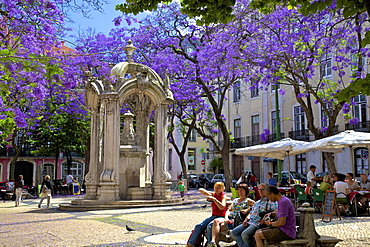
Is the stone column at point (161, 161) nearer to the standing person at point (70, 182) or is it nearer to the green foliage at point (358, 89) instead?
the green foliage at point (358, 89)

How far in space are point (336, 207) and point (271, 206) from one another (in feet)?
19.6

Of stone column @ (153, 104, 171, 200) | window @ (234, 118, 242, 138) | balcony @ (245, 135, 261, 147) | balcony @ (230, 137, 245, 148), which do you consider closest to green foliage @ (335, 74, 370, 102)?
stone column @ (153, 104, 171, 200)

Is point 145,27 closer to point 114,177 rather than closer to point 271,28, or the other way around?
point 271,28

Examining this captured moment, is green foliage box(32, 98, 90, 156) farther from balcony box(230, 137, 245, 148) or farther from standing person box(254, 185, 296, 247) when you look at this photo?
standing person box(254, 185, 296, 247)

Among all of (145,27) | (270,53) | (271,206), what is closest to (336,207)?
(271,206)

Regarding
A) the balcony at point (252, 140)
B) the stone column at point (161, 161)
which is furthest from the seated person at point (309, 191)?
the balcony at point (252, 140)

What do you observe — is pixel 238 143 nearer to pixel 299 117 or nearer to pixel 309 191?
pixel 299 117

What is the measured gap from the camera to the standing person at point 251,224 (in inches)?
267

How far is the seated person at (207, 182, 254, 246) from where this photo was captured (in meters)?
7.38

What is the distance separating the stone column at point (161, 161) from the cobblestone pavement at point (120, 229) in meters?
2.97

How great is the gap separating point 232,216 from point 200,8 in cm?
355

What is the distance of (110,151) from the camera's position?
55.9 ft

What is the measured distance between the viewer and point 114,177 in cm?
1683

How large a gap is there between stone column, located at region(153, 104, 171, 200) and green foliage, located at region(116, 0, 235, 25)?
1158cm
